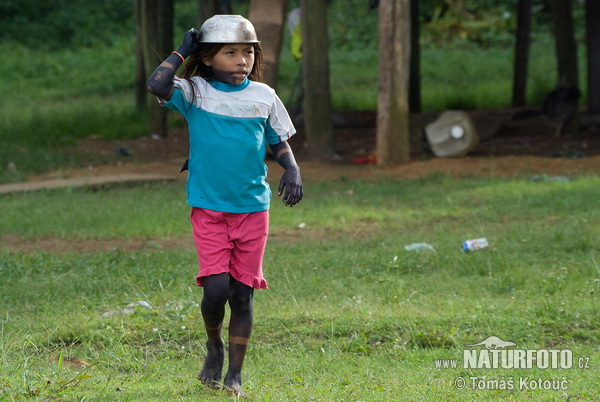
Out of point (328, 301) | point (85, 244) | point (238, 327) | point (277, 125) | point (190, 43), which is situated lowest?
point (85, 244)

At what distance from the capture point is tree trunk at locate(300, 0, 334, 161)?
13320 mm

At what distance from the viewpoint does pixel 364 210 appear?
32.1ft

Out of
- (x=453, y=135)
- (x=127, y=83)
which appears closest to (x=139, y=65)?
(x=453, y=135)

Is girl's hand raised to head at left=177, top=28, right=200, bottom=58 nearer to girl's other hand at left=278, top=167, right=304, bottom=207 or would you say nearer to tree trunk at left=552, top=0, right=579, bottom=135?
girl's other hand at left=278, top=167, right=304, bottom=207

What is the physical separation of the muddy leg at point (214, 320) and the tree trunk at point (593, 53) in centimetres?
1445

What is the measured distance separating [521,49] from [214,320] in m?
16.6

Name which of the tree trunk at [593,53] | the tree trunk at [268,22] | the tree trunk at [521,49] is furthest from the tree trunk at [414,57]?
the tree trunk at [268,22]

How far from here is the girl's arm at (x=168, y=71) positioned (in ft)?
13.1

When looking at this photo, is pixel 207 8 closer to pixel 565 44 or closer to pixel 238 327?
pixel 565 44

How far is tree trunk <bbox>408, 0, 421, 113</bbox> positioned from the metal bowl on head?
14.8 meters

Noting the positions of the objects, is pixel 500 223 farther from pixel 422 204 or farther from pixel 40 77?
pixel 40 77

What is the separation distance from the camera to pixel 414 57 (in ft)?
61.5

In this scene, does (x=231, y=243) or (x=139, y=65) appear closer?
(x=231, y=243)

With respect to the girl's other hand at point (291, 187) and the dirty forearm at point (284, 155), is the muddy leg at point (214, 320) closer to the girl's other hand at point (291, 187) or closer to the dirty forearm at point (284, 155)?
the girl's other hand at point (291, 187)
